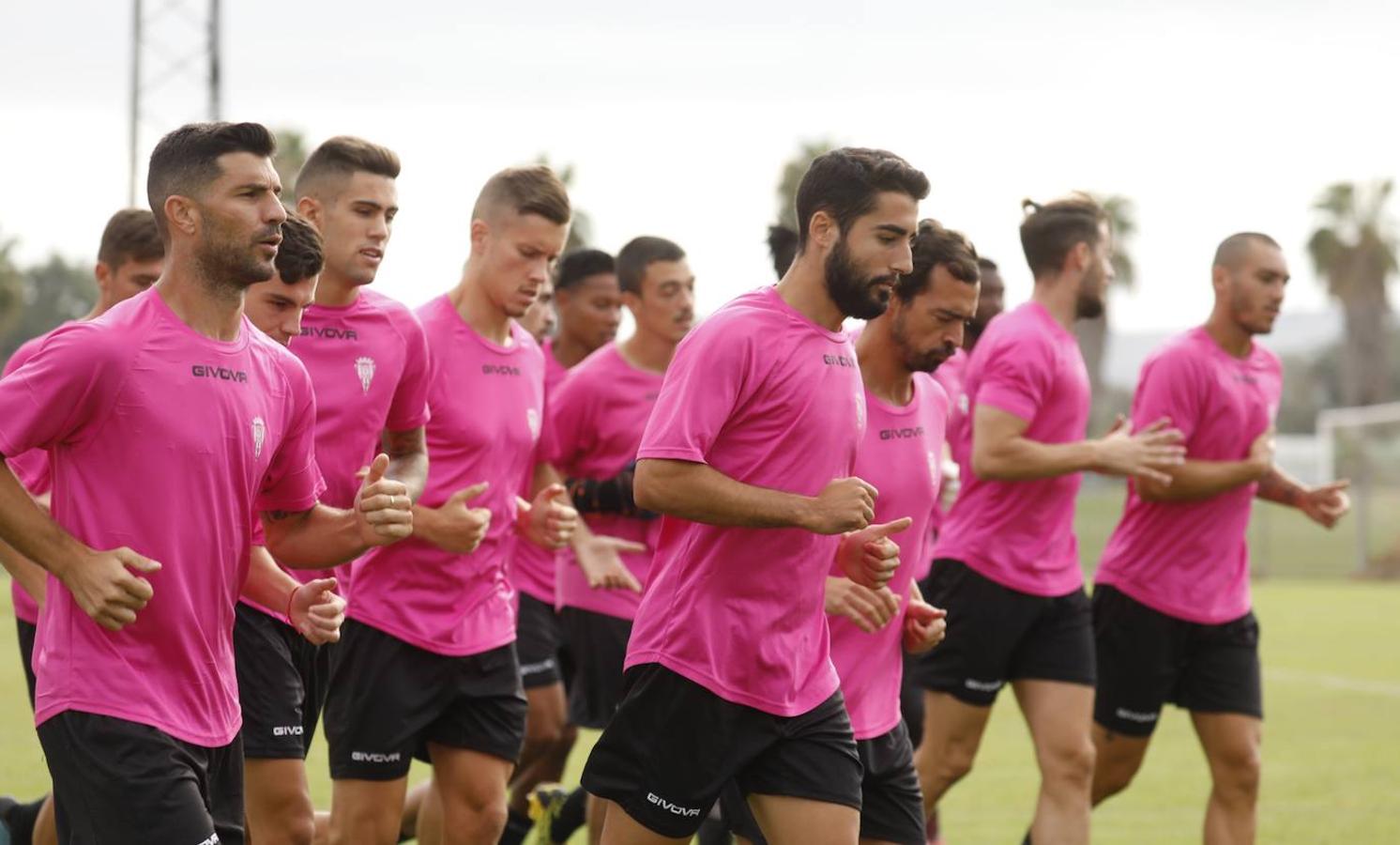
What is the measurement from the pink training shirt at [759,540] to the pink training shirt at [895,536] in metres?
0.66

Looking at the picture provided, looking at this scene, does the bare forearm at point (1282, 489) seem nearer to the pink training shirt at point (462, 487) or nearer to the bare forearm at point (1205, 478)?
the bare forearm at point (1205, 478)

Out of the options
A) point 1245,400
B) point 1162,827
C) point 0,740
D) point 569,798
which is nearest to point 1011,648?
point 1245,400

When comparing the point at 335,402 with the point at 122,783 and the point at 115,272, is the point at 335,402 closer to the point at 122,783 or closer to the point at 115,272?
the point at 115,272

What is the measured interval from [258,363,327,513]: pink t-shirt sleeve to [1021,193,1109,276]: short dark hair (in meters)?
4.03

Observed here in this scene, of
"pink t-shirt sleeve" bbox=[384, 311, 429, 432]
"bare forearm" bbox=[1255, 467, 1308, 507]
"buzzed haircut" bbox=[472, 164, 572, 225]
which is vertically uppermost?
"buzzed haircut" bbox=[472, 164, 572, 225]

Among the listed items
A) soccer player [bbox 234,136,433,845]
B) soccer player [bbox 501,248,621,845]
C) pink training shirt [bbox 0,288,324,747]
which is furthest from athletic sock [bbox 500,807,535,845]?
pink training shirt [bbox 0,288,324,747]

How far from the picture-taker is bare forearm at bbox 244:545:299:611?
5738mm

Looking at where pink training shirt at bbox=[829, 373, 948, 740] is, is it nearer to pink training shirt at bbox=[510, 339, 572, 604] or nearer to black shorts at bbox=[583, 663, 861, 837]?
black shorts at bbox=[583, 663, 861, 837]

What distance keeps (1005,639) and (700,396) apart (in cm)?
319

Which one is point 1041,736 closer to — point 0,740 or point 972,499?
point 972,499

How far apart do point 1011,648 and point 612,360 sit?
236 cm

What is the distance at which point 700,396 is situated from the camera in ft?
17.8

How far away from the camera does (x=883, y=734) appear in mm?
6312

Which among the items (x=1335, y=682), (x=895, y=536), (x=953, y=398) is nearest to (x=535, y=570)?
(x=953, y=398)
